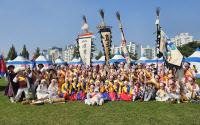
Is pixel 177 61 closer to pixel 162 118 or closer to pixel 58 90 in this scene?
pixel 162 118

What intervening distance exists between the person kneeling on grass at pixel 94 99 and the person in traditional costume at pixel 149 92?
1812 mm

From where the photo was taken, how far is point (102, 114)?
15.9ft

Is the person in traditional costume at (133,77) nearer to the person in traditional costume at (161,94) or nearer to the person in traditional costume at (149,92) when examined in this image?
the person in traditional costume at (149,92)

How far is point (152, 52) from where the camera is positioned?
124 m

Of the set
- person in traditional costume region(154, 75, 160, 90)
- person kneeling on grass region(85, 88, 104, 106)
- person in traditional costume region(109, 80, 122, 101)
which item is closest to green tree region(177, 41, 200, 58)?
person in traditional costume region(154, 75, 160, 90)

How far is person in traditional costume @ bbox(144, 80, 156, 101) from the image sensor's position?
654 centimetres

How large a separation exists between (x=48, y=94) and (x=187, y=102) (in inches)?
214

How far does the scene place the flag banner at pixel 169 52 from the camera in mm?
6654

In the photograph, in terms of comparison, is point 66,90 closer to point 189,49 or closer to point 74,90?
point 74,90

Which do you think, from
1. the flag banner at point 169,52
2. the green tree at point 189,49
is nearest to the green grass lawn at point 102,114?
the flag banner at point 169,52

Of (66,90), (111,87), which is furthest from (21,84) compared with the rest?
(111,87)

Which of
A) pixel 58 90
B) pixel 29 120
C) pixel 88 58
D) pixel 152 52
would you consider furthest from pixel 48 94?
pixel 152 52

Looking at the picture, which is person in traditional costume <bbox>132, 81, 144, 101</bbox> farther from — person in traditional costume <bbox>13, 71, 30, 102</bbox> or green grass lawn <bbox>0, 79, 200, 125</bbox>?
person in traditional costume <bbox>13, 71, 30, 102</bbox>

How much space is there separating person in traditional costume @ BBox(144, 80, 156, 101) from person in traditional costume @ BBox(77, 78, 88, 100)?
2539 mm
